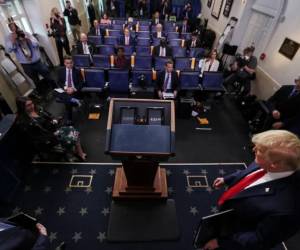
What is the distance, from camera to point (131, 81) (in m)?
4.47

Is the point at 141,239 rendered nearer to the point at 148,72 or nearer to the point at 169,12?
the point at 148,72

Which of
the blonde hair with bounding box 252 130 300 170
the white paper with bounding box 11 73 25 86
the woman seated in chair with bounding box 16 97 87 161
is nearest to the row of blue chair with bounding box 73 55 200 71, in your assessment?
the white paper with bounding box 11 73 25 86

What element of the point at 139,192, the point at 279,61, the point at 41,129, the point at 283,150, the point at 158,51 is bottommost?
the point at 139,192

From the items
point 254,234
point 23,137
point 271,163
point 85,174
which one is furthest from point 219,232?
point 23,137

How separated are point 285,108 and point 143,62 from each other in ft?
11.3

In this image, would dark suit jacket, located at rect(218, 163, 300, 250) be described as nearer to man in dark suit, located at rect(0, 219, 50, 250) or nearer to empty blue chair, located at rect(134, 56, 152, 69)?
man in dark suit, located at rect(0, 219, 50, 250)

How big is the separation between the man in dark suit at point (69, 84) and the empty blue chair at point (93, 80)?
17cm

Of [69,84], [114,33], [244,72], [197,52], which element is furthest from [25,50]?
[244,72]

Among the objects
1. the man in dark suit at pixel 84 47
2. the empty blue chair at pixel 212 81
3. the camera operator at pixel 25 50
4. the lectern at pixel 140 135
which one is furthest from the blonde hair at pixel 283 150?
the man in dark suit at pixel 84 47

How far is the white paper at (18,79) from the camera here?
4293 millimetres

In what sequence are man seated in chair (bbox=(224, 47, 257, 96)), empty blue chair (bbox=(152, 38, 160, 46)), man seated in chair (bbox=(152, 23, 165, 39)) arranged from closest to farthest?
man seated in chair (bbox=(224, 47, 257, 96))
empty blue chair (bbox=(152, 38, 160, 46))
man seated in chair (bbox=(152, 23, 165, 39))

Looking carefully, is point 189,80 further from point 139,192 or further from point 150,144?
point 150,144

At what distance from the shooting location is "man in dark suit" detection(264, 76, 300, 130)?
10.5ft

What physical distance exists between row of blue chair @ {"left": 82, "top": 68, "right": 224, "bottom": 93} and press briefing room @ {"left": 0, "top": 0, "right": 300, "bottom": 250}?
25mm
